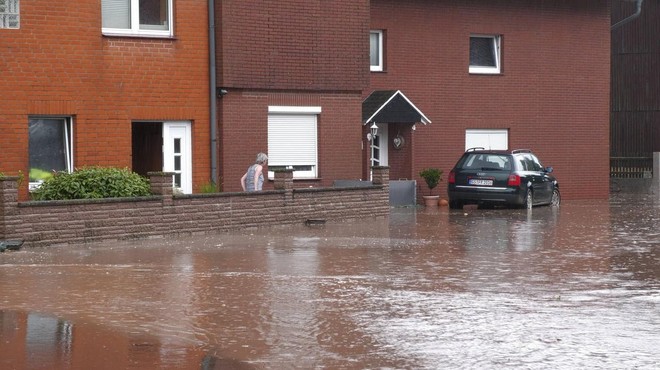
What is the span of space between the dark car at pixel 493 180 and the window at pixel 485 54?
15.5 feet

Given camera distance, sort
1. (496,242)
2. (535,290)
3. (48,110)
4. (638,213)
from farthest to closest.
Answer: (638,213)
(48,110)
(496,242)
(535,290)

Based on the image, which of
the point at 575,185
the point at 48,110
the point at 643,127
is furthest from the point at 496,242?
the point at 643,127

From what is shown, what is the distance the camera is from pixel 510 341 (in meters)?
10.8

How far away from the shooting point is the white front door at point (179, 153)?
2672 cm

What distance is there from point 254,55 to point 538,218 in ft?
A: 22.8

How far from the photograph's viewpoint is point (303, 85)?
2848 cm

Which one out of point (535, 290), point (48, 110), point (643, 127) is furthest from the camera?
point (643, 127)

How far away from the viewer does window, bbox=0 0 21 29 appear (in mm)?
23766

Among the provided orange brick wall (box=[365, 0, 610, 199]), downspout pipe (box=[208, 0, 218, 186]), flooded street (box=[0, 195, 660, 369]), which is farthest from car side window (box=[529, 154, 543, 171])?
flooded street (box=[0, 195, 660, 369])

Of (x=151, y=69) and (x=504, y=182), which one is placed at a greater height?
(x=151, y=69)

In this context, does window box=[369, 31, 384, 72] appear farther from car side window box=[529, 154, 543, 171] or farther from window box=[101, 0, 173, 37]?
window box=[101, 0, 173, 37]

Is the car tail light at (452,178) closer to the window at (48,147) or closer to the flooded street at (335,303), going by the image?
the flooded street at (335,303)

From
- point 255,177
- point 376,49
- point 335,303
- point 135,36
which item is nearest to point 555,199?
point 376,49

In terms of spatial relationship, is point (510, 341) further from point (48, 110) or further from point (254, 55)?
point (254, 55)
